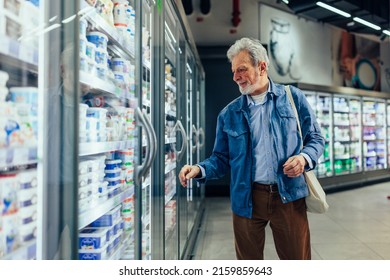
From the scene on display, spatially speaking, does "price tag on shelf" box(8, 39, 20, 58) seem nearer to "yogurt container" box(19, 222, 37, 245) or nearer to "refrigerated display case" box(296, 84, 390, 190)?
"yogurt container" box(19, 222, 37, 245)

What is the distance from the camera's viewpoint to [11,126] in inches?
33.1

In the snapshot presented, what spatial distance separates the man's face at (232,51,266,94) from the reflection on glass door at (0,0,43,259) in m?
0.84

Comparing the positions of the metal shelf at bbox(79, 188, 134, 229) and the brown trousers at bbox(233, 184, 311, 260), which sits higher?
the metal shelf at bbox(79, 188, 134, 229)

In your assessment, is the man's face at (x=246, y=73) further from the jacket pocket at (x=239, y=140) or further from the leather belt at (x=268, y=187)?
the leather belt at (x=268, y=187)

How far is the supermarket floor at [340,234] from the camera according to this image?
8.42 ft

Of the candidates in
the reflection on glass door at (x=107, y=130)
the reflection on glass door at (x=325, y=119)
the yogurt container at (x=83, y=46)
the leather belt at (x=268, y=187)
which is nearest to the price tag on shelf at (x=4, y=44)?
the reflection on glass door at (x=107, y=130)

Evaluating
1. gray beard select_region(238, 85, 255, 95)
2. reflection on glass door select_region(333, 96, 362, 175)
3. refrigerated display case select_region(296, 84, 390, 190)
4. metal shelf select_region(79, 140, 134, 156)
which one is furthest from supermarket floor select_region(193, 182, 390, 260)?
reflection on glass door select_region(333, 96, 362, 175)

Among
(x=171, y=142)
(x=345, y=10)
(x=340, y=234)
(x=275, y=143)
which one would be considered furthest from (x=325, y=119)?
(x=275, y=143)

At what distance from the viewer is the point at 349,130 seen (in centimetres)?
726

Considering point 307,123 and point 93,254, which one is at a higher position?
point 307,123

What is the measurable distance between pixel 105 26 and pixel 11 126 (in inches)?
25.6

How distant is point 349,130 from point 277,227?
647 centimetres

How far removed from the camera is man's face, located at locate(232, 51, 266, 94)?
4.78 feet

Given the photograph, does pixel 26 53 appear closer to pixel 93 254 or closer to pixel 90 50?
pixel 90 50
